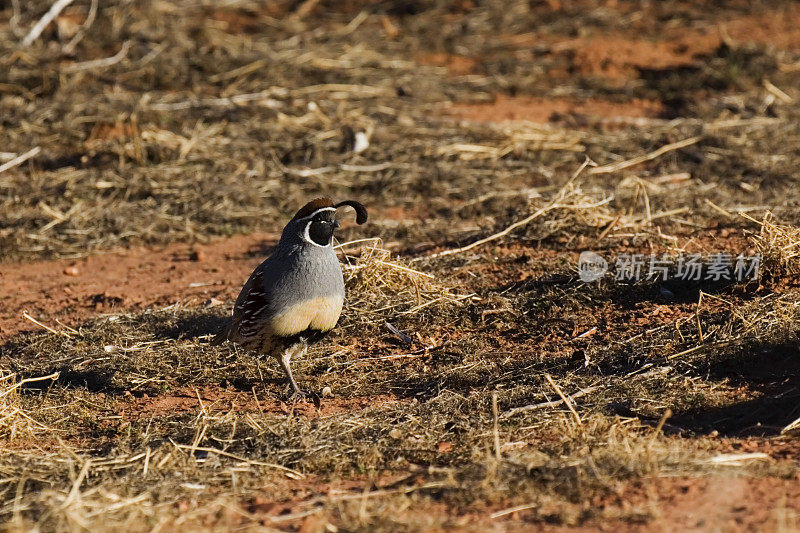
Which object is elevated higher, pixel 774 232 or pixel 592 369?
pixel 774 232

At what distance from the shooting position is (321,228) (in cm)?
564

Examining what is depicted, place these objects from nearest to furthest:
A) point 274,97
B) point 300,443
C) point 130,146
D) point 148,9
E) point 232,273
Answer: point 300,443
point 232,273
point 130,146
point 274,97
point 148,9

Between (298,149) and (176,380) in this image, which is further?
(298,149)

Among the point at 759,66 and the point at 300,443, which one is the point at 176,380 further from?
the point at 759,66

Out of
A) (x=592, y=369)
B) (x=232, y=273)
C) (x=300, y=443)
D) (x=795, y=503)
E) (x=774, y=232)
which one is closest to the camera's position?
(x=795, y=503)

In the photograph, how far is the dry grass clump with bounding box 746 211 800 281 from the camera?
6.14 meters

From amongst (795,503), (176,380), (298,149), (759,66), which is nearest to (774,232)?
(795,503)

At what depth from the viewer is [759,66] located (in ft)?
37.4

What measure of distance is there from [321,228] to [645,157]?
4.45 metres

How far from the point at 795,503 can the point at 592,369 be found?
1.77 metres

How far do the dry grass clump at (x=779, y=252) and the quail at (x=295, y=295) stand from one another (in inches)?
102

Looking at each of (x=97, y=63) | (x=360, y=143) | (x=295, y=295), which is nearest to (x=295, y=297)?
(x=295, y=295)

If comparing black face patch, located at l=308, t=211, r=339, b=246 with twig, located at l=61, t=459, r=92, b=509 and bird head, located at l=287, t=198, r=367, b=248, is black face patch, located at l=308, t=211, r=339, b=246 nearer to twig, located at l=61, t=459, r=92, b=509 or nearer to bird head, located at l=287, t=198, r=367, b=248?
bird head, located at l=287, t=198, r=367, b=248

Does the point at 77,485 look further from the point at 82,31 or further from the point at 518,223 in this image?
the point at 82,31
